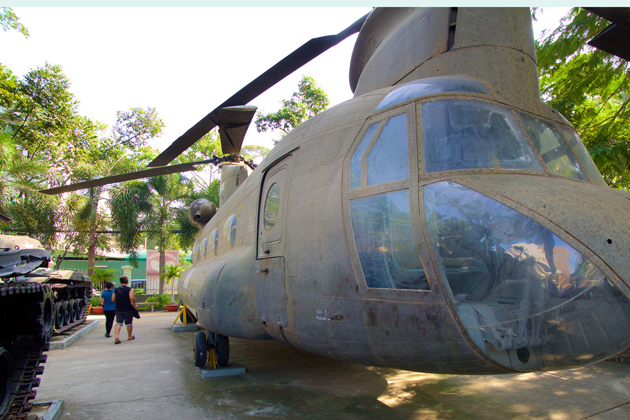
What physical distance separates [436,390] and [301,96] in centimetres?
1997

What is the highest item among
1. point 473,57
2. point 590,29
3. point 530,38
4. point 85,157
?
point 85,157

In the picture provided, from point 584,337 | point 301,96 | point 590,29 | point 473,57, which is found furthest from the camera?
point 301,96

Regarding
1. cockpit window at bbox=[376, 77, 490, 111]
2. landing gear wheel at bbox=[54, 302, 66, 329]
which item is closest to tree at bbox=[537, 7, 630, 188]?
cockpit window at bbox=[376, 77, 490, 111]

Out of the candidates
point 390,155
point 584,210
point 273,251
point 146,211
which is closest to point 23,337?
point 273,251

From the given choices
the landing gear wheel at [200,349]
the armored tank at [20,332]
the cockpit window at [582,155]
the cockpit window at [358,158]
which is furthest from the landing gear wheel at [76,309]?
the cockpit window at [582,155]

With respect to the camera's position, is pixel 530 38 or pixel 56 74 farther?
pixel 56 74

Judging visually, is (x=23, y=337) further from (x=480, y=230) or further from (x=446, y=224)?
(x=480, y=230)

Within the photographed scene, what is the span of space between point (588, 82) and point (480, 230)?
6.29 metres

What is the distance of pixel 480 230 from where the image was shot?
80.4 inches

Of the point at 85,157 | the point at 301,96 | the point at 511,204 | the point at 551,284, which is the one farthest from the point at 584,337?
the point at 85,157

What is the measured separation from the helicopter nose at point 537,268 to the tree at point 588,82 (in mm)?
5321

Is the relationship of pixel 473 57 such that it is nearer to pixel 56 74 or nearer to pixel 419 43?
pixel 419 43

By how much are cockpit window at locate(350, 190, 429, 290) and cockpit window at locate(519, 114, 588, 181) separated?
99 cm

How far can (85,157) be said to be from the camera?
24609 mm
